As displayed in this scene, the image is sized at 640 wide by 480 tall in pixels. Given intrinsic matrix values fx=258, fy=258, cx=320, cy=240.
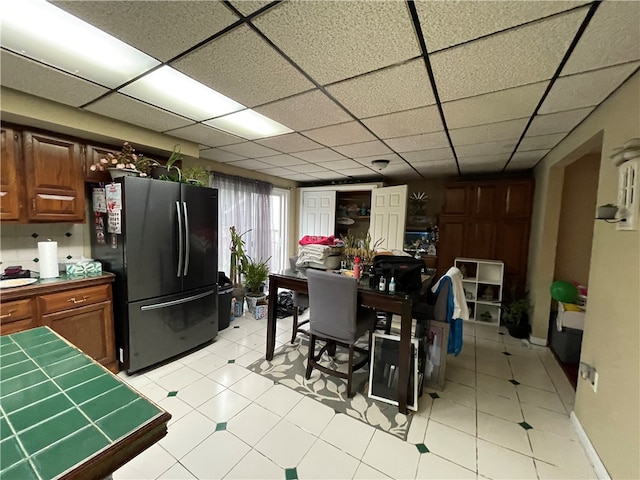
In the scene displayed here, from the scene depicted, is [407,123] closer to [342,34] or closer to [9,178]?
[342,34]

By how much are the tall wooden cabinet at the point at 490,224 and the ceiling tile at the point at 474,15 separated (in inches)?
132

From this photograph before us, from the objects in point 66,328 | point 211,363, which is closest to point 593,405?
point 211,363

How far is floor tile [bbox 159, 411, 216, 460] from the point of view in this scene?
Answer: 168cm

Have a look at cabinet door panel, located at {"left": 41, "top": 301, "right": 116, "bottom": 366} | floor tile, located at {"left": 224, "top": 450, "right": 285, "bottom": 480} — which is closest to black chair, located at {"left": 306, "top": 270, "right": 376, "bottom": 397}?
floor tile, located at {"left": 224, "top": 450, "right": 285, "bottom": 480}

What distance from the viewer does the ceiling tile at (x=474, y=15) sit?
990mm

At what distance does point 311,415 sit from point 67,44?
9.04 ft

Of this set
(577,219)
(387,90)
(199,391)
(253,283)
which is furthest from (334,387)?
(577,219)

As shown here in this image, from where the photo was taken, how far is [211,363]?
8.75 ft

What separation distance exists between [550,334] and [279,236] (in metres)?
4.44

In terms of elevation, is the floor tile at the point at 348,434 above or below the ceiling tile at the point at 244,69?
below

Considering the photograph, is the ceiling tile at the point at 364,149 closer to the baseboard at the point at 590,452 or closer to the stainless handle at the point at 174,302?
the stainless handle at the point at 174,302

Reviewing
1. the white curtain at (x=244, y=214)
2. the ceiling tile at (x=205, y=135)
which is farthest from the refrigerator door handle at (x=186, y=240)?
the white curtain at (x=244, y=214)

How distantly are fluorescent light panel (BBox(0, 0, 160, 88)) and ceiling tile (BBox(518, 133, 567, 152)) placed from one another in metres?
3.22

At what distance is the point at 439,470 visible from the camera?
5.14 feet
